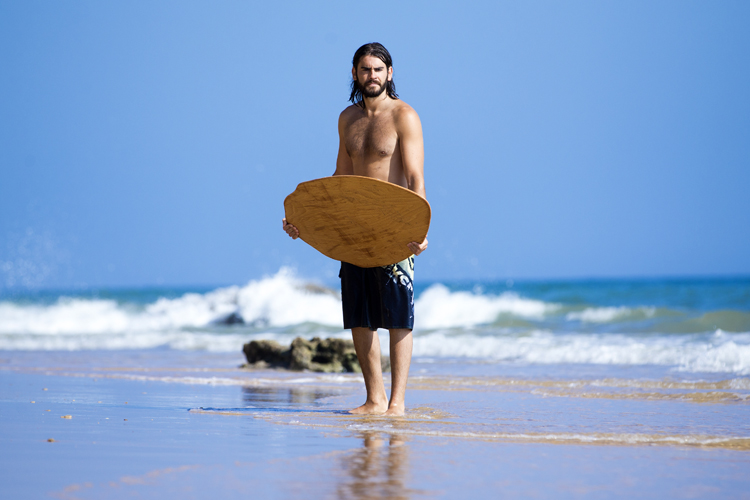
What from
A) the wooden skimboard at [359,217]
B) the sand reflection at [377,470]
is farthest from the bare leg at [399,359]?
the sand reflection at [377,470]

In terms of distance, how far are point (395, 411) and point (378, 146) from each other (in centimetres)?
119

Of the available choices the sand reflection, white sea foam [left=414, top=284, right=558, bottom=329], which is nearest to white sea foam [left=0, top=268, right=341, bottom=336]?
white sea foam [left=414, top=284, right=558, bottom=329]

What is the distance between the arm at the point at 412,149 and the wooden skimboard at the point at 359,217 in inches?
5.1

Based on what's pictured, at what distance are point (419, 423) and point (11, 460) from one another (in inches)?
61.0

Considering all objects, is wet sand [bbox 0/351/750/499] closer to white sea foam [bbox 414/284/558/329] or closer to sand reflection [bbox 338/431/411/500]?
sand reflection [bbox 338/431/411/500]

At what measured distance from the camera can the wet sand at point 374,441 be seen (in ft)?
6.60

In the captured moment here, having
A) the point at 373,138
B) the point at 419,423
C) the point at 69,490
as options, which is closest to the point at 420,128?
the point at 373,138

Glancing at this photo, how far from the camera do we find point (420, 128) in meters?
3.54

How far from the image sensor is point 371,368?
3.68 m

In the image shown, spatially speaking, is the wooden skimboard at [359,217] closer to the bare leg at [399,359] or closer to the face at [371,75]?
the bare leg at [399,359]

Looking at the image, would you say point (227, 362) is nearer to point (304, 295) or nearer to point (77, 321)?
point (304, 295)

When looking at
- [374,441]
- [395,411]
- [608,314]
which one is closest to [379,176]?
[395,411]

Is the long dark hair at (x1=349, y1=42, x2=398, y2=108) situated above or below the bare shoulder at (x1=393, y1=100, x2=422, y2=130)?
above

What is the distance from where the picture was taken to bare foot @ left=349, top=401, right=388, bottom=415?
3.58 meters
